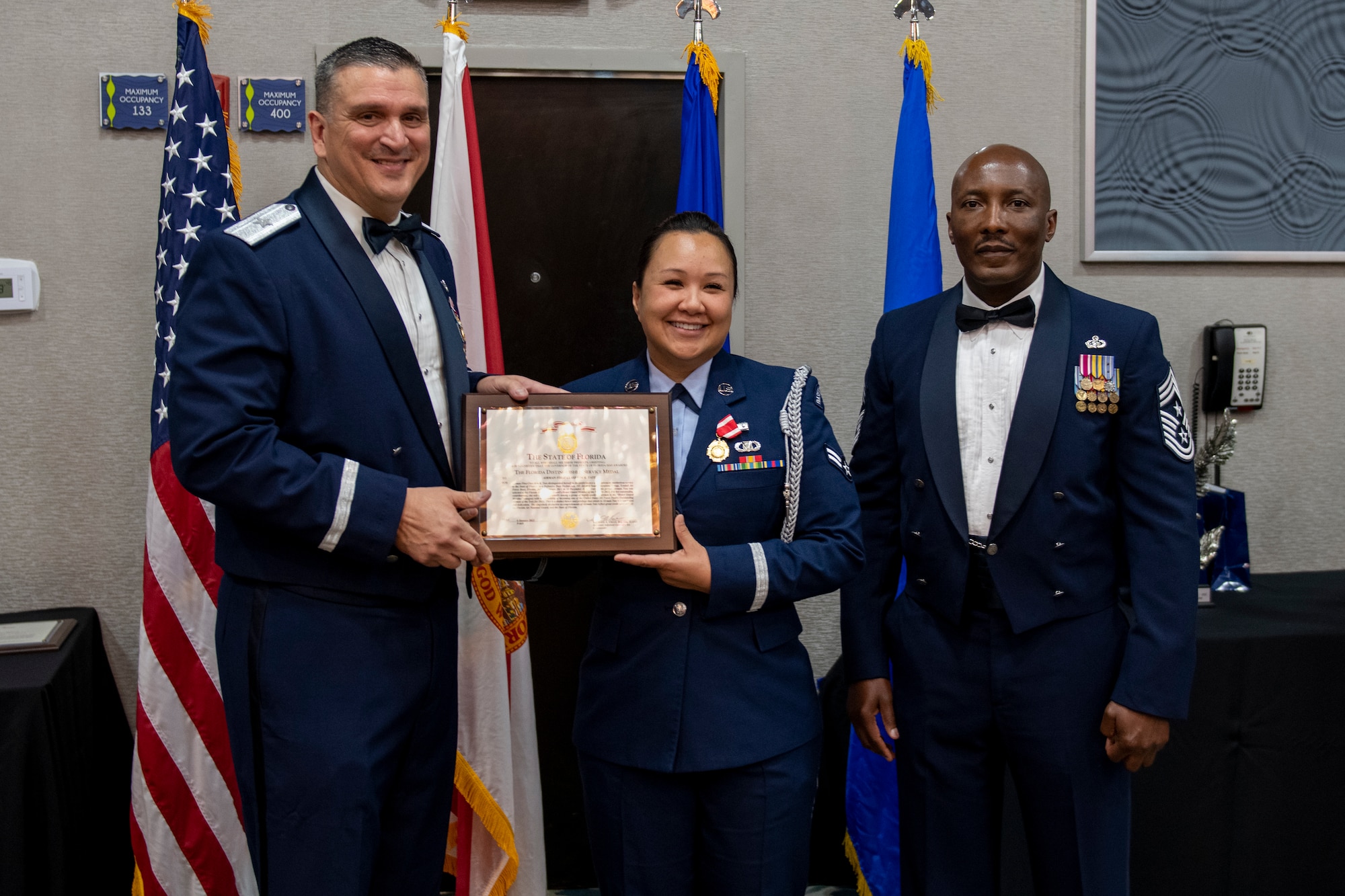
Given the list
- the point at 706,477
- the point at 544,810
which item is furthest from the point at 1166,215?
the point at 544,810

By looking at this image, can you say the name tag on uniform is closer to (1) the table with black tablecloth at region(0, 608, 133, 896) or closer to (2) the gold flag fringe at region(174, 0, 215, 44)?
(2) the gold flag fringe at region(174, 0, 215, 44)

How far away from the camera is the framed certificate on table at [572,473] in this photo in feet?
4.91

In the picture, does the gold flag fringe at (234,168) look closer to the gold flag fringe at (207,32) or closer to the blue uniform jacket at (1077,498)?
Result: the gold flag fringe at (207,32)

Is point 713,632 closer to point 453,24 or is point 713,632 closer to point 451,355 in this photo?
point 451,355

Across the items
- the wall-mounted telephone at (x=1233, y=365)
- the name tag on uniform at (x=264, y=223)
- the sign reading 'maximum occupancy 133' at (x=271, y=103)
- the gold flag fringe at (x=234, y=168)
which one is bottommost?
the wall-mounted telephone at (x=1233, y=365)

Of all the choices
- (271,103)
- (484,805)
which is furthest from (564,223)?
(484,805)

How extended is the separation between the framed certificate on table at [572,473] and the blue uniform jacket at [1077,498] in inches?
22.4

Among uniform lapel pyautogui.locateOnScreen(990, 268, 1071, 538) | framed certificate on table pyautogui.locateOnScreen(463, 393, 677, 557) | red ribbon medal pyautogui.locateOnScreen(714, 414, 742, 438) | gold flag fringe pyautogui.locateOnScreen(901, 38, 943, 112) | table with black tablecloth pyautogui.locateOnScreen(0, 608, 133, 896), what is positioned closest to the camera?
framed certificate on table pyautogui.locateOnScreen(463, 393, 677, 557)

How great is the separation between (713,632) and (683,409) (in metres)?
0.39

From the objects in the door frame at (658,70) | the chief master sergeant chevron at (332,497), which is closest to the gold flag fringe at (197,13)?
the door frame at (658,70)

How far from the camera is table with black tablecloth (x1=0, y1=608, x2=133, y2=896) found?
6.61ft

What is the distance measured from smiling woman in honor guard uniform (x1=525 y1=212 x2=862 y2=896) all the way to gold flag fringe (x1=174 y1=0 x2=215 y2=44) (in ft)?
5.02

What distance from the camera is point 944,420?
1.78m

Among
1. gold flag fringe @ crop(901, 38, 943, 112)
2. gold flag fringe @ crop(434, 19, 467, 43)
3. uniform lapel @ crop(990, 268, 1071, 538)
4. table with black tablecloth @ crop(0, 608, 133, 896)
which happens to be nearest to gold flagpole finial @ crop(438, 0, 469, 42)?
gold flag fringe @ crop(434, 19, 467, 43)
